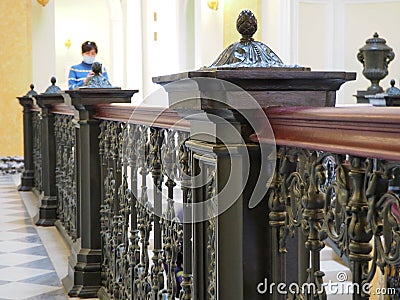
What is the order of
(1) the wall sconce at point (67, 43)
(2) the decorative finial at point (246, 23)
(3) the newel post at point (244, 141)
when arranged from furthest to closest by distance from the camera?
(1) the wall sconce at point (67, 43)
(2) the decorative finial at point (246, 23)
(3) the newel post at point (244, 141)

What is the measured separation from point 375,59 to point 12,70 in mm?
9046

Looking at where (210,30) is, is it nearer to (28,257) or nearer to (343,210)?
(28,257)

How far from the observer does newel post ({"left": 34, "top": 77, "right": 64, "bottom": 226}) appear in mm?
6562

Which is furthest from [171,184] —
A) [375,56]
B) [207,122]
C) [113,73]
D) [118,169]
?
[113,73]

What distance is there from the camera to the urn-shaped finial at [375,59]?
5469mm

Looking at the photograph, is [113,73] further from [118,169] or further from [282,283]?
[282,283]

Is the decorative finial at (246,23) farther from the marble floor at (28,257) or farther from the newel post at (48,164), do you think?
the newel post at (48,164)

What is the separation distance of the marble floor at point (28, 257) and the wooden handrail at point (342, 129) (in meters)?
2.79

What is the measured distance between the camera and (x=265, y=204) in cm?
187

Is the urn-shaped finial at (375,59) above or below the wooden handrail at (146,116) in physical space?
above

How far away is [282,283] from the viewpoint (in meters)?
1.82

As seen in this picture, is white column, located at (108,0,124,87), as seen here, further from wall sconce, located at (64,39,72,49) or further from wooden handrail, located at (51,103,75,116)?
wooden handrail, located at (51,103,75,116)

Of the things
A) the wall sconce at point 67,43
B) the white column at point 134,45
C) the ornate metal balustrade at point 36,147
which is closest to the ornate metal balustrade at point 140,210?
the ornate metal balustrade at point 36,147

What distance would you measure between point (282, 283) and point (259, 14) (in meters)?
10.5
